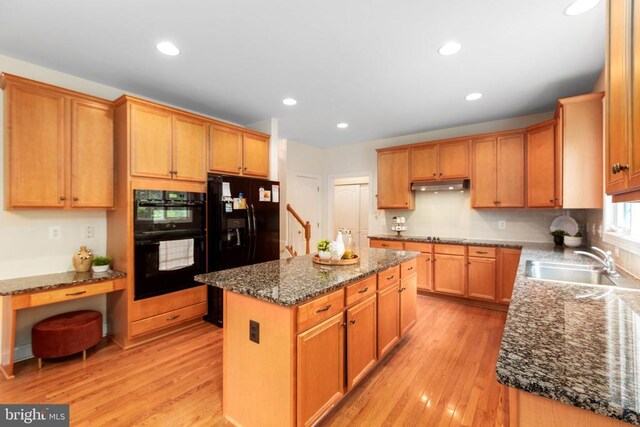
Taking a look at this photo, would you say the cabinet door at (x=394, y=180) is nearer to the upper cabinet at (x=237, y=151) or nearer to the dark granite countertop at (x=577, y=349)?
the upper cabinet at (x=237, y=151)

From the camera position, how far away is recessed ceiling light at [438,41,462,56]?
231 cm

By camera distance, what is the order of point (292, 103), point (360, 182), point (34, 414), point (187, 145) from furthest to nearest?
point (360, 182)
point (292, 103)
point (187, 145)
point (34, 414)

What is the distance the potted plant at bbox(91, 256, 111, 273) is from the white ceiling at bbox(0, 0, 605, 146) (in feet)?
5.88

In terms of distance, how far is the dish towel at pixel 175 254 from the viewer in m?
2.96

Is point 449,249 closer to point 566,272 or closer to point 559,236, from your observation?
point 559,236

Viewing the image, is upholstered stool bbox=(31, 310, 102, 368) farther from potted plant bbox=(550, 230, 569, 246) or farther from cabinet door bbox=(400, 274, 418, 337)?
potted plant bbox=(550, 230, 569, 246)

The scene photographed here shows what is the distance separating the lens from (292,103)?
142 inches

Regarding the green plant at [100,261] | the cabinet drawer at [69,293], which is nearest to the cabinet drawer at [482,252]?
the cabinet drawer at [69,293]

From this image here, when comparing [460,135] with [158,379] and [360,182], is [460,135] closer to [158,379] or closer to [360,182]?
[360,182]

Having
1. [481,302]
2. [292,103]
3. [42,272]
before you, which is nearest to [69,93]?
[42,272]

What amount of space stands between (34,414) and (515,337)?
286cm

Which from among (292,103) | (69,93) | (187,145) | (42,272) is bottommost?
(42,272)

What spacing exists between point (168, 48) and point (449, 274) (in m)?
4.16

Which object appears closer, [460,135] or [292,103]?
Answer: [292,103]
